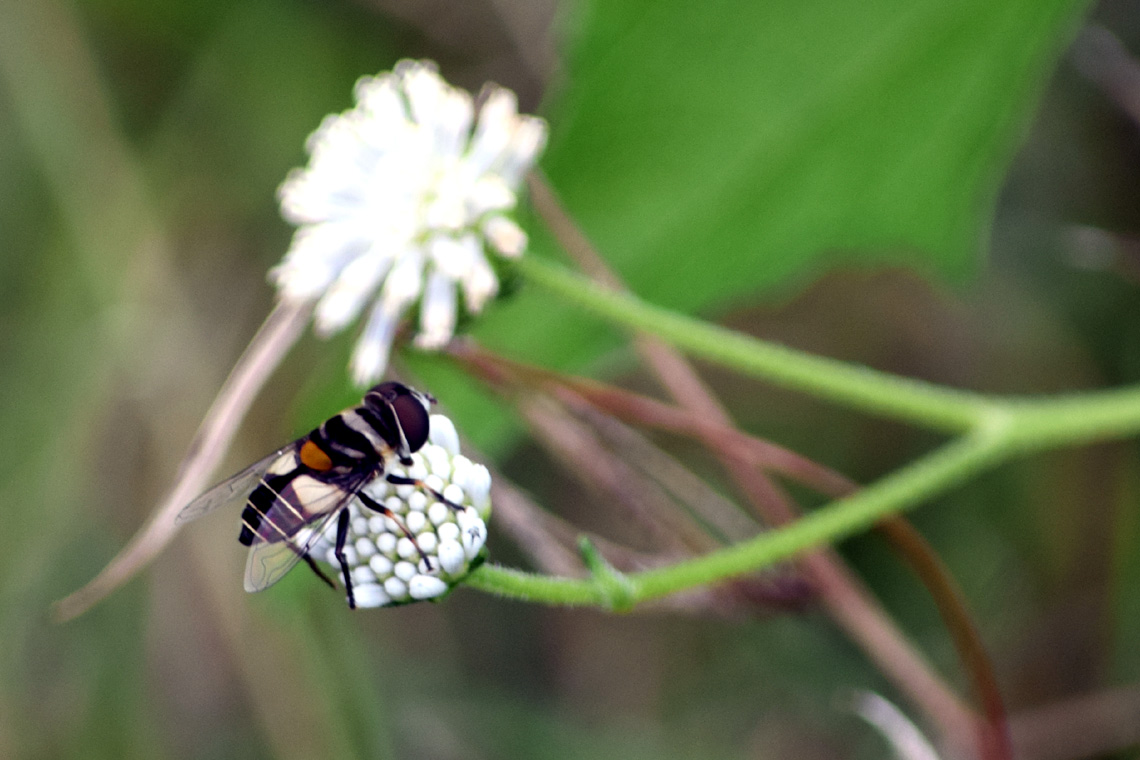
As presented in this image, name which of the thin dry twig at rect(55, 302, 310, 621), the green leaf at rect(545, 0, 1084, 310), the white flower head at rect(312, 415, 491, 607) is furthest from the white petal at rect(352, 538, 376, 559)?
the green leaf at rect(545, 0, 1084, 310)

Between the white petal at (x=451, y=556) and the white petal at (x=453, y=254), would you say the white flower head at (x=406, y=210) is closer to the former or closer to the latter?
the white petal at (x=453, y=254)

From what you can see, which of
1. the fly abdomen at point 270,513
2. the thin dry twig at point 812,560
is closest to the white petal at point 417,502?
the fly abdomen at point 270,513

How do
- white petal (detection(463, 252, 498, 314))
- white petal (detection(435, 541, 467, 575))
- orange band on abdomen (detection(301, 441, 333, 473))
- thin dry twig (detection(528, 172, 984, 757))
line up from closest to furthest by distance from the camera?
white petal (detection(435, 541, 467, 575)) → orange band on abdomen (detection(301, 441, 333, 473)) → white petal (detection(463, 252, 498, 314)) → thin dry twig (detection(528, 172, 984, 757))

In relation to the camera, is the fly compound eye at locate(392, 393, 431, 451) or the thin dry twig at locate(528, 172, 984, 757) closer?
the fly compound eye at locate(392, 393, 431, 451)

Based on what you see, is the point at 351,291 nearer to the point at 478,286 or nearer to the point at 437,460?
the point at 478,286

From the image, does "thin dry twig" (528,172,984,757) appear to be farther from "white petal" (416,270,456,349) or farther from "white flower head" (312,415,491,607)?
"white flower head" (312,415,491,607)

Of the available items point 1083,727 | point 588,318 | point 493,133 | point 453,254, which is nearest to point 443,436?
point 453,254

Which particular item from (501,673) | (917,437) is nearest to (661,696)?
(501,673)
